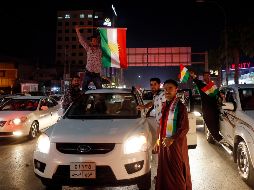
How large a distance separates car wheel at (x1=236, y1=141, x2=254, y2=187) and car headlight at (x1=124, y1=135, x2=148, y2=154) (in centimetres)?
200

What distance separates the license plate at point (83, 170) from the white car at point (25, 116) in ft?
17.7

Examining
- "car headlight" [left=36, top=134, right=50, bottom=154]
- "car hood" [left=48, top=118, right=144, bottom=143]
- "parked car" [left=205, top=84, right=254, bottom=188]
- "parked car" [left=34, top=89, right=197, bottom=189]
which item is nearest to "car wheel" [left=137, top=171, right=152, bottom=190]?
"parked car" [left=34, top=89, right=197, bottom=189]

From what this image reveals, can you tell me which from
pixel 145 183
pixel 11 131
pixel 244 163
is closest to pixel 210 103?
pixel 244 163

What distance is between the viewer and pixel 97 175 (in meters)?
5.25

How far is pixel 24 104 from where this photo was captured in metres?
12.9

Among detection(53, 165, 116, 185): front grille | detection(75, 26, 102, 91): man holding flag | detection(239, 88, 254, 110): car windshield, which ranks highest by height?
detection(75, 26, 102, 91): man holding flag

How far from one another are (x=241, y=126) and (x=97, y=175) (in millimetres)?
3001

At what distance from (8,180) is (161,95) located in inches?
130

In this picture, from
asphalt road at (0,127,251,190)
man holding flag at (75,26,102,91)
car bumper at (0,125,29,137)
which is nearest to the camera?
asphalt road at (0,127,251,190)

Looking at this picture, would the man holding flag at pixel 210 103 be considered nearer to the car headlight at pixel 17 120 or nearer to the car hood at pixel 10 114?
the car headlight at pixel 17 120

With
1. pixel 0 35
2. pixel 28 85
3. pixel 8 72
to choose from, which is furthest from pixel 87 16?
pixel 28 85

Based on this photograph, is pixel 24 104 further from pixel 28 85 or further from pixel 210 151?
pixel 28 85

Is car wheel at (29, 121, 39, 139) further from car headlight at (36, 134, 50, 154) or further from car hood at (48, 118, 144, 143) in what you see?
car headlight at (36, 134, 50, 154)

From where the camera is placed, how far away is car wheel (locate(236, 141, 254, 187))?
245 inches
